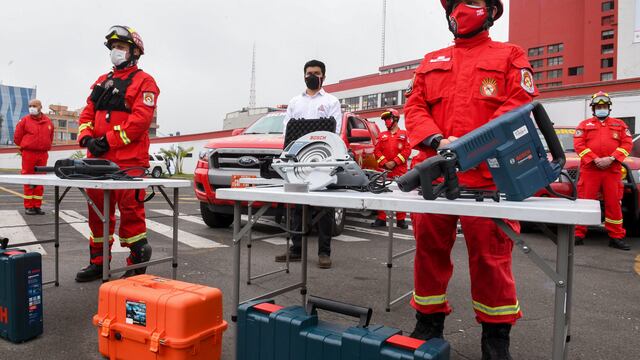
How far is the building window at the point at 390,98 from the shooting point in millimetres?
52031

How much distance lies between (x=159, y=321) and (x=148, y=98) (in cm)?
239

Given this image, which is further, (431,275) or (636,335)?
(636,335)

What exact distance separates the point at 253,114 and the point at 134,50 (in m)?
47.0

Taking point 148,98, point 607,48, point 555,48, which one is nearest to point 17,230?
point 148,98

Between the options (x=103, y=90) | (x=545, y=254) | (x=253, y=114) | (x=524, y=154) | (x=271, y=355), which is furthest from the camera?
(x=253, y=114)

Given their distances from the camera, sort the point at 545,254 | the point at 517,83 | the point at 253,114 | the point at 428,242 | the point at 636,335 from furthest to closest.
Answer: the point at 253,114, the point at 545,254, the point at 636,335, the point at 428,242, the point at 517,83

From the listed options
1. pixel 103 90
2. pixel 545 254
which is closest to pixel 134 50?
pixel 103 90

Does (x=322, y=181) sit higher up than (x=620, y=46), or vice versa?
(x=620, y=46)

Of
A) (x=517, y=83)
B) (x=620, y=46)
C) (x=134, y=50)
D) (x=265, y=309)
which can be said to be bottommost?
(x=265, y=309)

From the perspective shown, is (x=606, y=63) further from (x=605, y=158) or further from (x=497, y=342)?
(x=497, y=342)

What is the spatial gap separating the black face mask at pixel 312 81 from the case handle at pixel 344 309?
3.39 metres

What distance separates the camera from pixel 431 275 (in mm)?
2814

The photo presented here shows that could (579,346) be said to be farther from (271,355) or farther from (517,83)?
(271,355)

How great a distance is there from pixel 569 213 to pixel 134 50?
4.02 m
